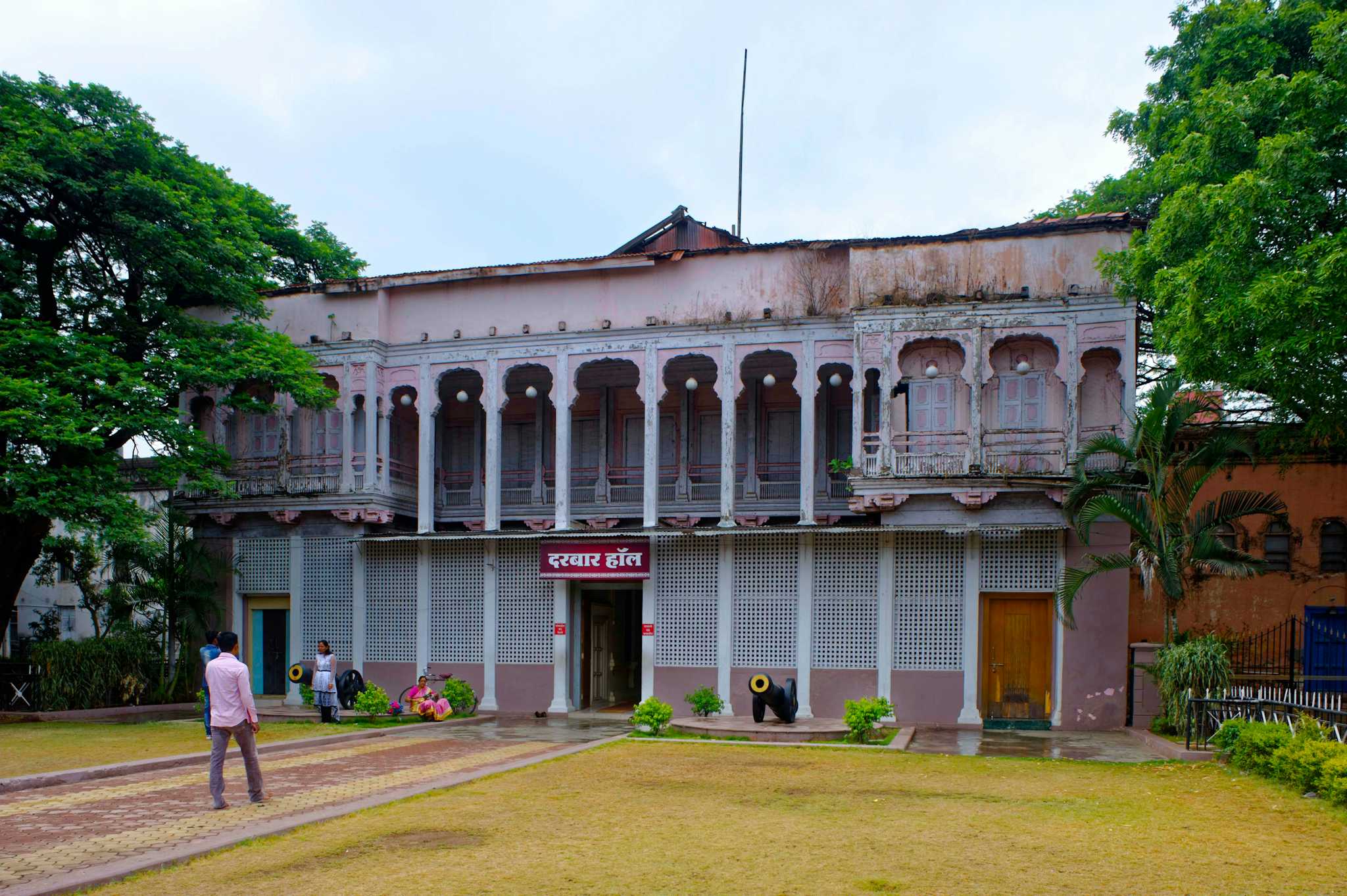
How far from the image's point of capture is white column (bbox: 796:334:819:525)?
21.2 metres

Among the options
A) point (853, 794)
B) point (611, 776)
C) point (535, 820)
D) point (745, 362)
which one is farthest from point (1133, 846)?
point (745, 362)

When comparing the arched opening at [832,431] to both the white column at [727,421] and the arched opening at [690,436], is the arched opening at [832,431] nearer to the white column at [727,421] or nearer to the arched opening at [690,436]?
the arched opening at [690,436]

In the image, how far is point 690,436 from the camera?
24406mm

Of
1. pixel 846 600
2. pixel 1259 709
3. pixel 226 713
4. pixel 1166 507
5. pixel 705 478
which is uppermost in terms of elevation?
pixel 705 478

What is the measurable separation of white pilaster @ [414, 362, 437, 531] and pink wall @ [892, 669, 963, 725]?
31.9 ft

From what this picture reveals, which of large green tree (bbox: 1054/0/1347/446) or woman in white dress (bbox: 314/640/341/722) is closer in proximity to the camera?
large green tree (bbox: 1054/0/1347/446)

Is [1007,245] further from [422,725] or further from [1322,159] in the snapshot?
[422,725]

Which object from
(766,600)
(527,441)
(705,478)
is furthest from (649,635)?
(527,441)

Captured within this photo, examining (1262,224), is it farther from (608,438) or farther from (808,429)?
(608,438)

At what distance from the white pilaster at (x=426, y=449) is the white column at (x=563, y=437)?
8.94 ft

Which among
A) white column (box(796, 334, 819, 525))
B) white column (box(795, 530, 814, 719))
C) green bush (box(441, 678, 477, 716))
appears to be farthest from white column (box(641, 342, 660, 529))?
green bush (box(441, 678, 477, 716))

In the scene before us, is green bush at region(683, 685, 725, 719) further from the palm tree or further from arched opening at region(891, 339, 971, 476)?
the palm tree

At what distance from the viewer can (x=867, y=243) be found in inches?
827

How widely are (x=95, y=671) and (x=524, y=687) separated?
8102mm
